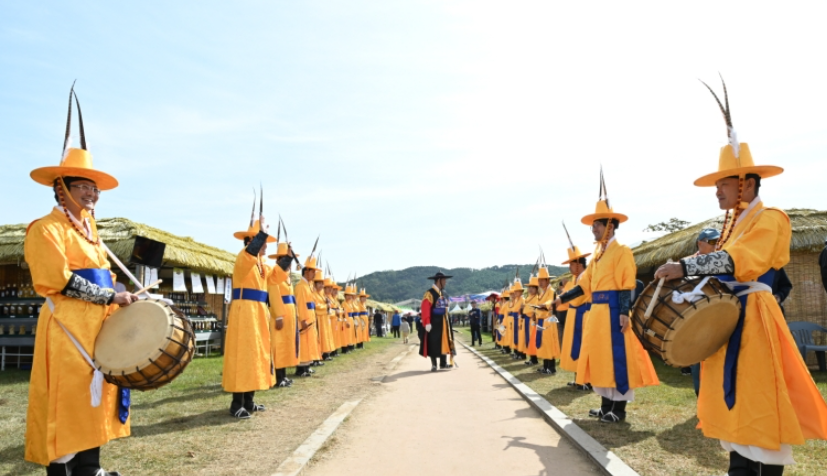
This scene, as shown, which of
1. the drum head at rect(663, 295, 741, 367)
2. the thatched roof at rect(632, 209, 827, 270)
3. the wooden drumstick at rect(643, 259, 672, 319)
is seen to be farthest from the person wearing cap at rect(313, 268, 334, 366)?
the drum head at rect(663, 295, 741, 367)

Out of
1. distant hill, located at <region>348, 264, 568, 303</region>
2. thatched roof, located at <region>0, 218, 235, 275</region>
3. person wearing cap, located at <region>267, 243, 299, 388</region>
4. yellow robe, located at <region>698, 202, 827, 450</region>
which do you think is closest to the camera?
yellow robe, located at <region>698, 202, 827, 450</region>

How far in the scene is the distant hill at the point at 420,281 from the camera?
123844 mm

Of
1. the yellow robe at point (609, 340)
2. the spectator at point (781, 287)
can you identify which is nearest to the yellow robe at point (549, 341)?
the yellow robe at point (609, 340)

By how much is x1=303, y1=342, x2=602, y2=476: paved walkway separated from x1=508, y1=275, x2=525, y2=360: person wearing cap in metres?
5.92

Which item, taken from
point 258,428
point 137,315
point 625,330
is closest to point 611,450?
point 625,330

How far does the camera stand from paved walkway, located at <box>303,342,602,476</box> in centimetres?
428

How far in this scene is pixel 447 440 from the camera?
17.1 ft

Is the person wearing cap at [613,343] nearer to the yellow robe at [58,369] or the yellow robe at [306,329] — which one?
the yellow robe at [58,369]

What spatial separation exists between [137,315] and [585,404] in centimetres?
544

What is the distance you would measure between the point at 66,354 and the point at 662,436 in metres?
4.97

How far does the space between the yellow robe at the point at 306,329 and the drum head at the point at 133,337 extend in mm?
7140

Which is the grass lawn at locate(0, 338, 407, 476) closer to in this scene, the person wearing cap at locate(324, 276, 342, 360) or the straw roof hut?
the person wearing cap at locate(324, 276, 342, 360)

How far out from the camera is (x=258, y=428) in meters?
5.62

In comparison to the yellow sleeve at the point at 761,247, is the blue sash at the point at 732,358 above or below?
below
